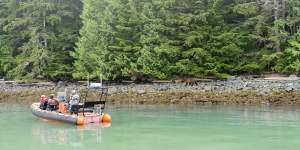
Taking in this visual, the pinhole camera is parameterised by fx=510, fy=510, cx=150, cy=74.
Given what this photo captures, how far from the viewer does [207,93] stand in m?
33.4

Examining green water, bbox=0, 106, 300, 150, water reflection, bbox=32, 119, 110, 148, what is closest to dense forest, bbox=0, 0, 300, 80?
green water, bbox=0, 106, 300, 150

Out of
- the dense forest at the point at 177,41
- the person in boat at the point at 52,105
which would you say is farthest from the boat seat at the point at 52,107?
the dense forest at the point at 177,41

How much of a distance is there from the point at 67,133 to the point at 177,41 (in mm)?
17561

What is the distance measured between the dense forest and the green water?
26.4 ft

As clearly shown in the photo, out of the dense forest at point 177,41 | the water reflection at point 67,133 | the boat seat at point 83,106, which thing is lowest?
the water reflection at point 67,133

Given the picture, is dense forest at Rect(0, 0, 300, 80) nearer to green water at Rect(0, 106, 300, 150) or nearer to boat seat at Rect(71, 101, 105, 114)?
green water at Rect(0, 106, 300, 150)

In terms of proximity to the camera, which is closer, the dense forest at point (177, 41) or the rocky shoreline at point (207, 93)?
the rocky shoreline at point (207, 93)

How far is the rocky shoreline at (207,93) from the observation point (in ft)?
104

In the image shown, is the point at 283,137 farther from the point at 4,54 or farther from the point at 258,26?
the point at 4,54

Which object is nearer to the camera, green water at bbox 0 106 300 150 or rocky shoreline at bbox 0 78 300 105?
green water at bbox 0 106 300 150

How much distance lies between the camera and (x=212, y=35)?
37562 millimetres

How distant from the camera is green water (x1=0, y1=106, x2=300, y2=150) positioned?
1798cm

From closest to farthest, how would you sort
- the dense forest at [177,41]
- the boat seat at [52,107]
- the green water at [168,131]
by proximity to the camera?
1. the green water at [168,131]
2. the boat seat at [52,107]
3. the dense forest at [177,41]

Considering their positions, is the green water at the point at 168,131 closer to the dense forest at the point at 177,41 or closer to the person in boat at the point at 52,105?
the person in boat at the point at 52,105
